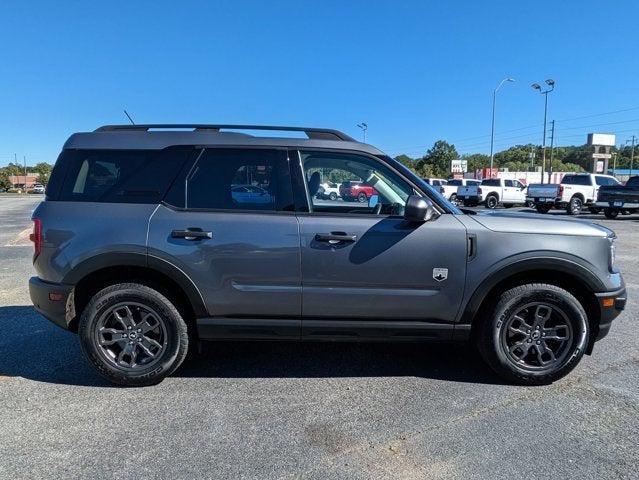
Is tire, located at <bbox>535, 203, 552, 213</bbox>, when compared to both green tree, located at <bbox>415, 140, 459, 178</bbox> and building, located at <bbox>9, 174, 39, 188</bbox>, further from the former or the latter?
building, located at <bbox>9, 174, 39, 188</bbox>

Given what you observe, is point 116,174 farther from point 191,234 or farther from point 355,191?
point 355,191

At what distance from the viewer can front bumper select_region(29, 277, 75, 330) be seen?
373 centimetres

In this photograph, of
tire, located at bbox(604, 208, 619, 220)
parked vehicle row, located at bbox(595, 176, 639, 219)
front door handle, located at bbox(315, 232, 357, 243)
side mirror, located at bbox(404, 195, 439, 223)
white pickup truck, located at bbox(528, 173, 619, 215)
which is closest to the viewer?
side mirror, located at bbox(404, 195, 439, 223)

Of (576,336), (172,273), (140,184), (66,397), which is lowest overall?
(66,397)

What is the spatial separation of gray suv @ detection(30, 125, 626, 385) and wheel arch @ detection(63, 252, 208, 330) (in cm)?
1

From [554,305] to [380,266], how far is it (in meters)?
1.40

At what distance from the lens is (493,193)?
94.3 ft

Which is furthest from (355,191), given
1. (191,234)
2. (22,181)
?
(22,181)

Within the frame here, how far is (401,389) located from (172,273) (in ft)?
6.38

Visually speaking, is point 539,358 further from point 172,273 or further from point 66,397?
point 66,397

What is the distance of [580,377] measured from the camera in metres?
4.01

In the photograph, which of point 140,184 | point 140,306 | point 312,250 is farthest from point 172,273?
point 312,250

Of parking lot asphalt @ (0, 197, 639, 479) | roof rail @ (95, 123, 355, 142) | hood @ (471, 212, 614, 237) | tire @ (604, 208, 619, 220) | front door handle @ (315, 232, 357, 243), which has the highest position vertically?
roof rail @ (95, 123, 355, 142)

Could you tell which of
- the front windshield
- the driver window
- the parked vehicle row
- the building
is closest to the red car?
the driver window
